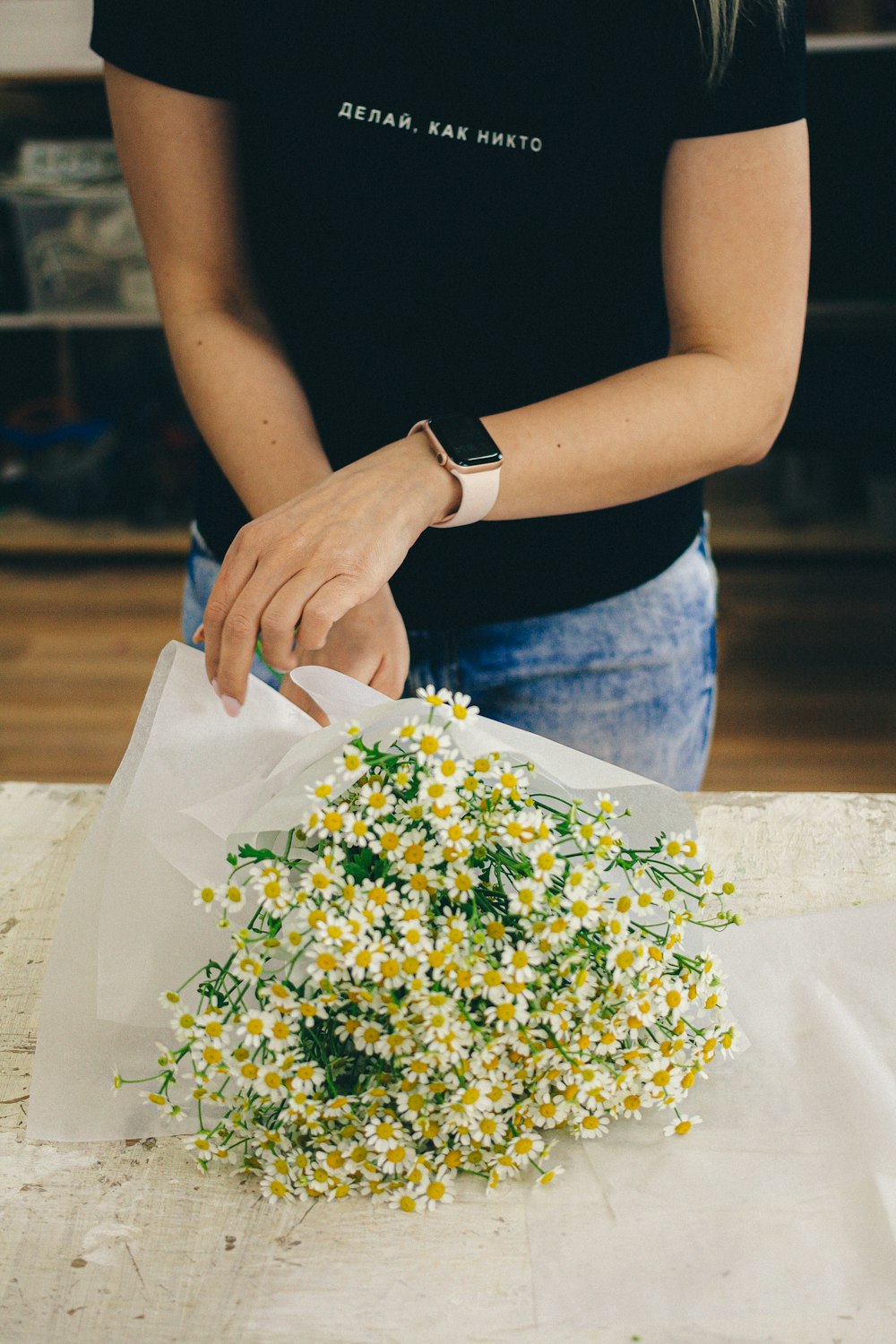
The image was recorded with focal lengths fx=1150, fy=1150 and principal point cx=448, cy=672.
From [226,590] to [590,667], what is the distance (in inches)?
18.0

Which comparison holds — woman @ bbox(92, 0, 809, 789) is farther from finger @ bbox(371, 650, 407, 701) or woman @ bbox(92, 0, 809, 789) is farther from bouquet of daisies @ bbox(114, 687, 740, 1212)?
bouquet of daisies @ bbox(114, 687, 740, 1212)

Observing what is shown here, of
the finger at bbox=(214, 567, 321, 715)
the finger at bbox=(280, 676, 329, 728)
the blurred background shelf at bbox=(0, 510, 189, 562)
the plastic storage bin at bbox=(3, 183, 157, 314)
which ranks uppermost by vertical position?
the finger at bbox=(214, 567, 321, 715)

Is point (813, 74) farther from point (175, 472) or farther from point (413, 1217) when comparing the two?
point (413, 1217)

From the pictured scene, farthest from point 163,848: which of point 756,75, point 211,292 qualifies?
point 756,75

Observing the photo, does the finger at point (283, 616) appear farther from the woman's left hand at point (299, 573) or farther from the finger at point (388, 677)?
the finger at point (388, 677)

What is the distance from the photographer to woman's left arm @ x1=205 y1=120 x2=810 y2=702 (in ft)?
2.67

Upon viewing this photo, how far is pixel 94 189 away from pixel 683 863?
2714 mm

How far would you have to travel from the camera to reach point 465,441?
30.5 inches

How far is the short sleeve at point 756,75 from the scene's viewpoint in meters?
0.81

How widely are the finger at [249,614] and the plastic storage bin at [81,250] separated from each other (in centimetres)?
241

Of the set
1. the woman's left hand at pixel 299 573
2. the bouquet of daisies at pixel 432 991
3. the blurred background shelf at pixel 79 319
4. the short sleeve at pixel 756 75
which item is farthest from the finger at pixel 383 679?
the blurred background shelf at pixel 79 319

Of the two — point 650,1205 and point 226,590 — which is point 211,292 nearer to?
point 226,590

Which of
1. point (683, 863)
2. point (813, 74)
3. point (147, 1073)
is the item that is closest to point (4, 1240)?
point (147, 1073)

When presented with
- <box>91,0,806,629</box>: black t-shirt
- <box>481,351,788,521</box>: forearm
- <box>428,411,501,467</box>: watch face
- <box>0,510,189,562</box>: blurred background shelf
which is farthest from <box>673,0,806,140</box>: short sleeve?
<box>0,510,189,562</box>: blurred background shelf
